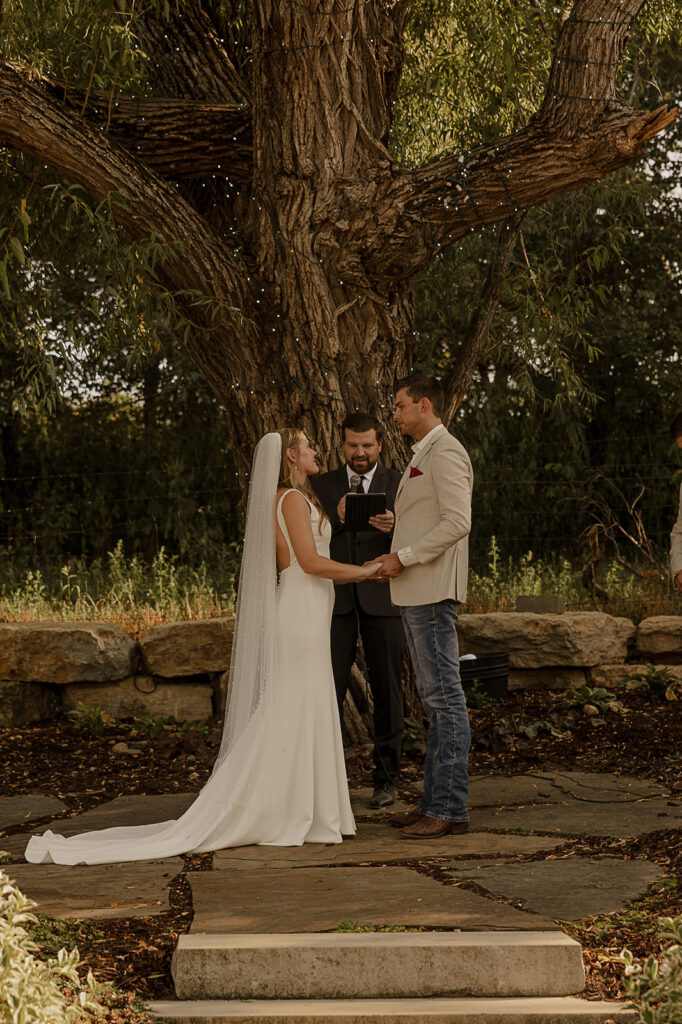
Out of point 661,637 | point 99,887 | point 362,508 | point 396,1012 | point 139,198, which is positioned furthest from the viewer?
point 661,637

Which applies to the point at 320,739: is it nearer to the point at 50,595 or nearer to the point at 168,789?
the point at 168,789

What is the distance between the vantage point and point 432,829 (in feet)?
16.7

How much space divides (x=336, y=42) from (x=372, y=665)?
362cm

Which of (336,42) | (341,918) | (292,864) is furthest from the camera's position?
(336,42)

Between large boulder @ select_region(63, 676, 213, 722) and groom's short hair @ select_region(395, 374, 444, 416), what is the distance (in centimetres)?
357

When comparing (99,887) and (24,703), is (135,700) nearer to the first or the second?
(24,703)

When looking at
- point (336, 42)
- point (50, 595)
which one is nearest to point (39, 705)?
point (50, 595)

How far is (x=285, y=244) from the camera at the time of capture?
6.89 m

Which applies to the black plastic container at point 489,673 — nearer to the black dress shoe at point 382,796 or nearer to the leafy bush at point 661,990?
the black dress shoe at point 382,796

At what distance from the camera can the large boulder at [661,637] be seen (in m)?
8.45

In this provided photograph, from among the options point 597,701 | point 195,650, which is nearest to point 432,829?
point 597,701

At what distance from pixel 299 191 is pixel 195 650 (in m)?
3.20

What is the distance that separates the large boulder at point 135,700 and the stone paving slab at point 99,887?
331cm

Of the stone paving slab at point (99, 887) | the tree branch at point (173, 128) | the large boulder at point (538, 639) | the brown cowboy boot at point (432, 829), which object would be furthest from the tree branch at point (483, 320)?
the stone paving slab at point (99, 887)
